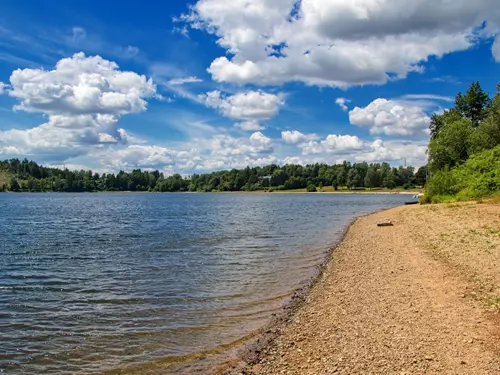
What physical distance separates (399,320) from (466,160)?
5622 centimetres

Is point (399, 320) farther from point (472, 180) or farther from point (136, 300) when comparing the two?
point (472, 180)

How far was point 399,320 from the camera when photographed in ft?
36.3

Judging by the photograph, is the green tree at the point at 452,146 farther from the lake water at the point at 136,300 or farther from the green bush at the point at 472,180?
the lake water at the point at 136,300

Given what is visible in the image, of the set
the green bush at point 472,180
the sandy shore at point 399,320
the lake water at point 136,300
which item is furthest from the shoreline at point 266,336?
the green bush at point 472,180

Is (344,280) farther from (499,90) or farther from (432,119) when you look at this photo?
(432,119)

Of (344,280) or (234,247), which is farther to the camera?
(234,247)

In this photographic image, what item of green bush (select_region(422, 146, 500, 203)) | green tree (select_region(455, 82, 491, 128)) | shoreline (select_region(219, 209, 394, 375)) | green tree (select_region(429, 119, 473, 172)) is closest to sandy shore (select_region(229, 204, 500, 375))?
shoreline (select_region(219, 209, 394, 375))

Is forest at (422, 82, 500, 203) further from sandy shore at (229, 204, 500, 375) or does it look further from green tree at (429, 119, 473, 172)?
sandy shore at (229, 204, 500, 375)

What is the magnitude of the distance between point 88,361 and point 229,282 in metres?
8.96

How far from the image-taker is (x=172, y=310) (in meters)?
14.2

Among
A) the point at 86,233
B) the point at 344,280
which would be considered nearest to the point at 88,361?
the point at 344,280

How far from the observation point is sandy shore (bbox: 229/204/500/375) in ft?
27.6

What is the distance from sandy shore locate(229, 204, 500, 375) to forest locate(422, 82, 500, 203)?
1205 inches

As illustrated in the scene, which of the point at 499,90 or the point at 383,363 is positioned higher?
the point at 499,90
